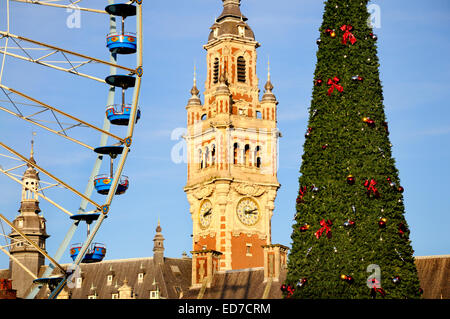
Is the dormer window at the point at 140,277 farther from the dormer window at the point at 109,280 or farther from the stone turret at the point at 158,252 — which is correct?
the dormer window at the point at 109,280

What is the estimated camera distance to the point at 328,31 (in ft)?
141

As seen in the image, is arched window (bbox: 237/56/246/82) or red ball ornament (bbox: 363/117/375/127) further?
arched window (bbox: 237/56/246/82)

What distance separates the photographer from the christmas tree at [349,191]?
3944cm

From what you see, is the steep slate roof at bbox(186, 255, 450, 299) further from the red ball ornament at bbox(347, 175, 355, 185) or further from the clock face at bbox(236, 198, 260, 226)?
the red ball ornament at bbox(347, 175, 355, 185)

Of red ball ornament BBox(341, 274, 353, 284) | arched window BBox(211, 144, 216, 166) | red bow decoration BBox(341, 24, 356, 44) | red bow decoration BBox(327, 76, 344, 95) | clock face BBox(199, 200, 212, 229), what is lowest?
red ball ornament BBox(341, 274, 353, 284)

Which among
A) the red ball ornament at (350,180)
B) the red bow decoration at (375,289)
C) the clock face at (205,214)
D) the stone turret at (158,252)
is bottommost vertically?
the red bow decoration at (375,289)

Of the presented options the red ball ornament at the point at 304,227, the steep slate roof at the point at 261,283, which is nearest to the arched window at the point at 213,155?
the steep slate roof at the point at 261,283

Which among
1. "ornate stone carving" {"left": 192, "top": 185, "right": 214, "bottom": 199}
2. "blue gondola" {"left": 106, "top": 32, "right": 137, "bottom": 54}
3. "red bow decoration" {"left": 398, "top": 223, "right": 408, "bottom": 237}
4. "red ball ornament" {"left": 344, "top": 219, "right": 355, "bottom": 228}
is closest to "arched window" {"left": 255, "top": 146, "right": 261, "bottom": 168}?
"ornate stone carving" {"left": 192, "top": 185, "right": 214, "bottom": 199}

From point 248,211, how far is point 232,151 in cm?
672

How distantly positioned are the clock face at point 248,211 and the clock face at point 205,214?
3193 mm

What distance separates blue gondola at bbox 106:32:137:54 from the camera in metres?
51.5

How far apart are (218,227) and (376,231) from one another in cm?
7034
